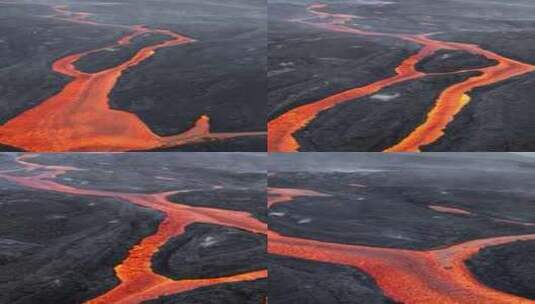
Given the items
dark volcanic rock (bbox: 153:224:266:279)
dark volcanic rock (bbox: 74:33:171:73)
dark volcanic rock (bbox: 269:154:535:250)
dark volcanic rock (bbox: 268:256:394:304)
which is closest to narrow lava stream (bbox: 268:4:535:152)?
dark volcanic rock (bbox: 269:154:535:250)

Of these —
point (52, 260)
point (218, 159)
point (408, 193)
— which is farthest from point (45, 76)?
point (408, 193)

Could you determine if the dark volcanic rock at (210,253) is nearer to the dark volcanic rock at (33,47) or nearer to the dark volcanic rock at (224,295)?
the dark volcanic rock at (224,295)

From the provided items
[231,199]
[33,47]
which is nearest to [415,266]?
[231,199]

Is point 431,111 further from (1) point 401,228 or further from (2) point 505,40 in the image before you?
(2) point 505,40

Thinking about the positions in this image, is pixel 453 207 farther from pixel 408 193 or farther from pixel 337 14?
pixel 337 14

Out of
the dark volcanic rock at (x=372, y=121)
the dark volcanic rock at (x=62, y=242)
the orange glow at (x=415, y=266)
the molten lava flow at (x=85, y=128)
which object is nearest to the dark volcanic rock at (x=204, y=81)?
the molten lava flow at (x=85, y=128)
